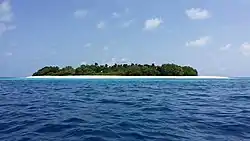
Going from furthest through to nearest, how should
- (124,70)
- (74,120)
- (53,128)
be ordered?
1. (124,70)
2. (74,120)
3. (53,128)

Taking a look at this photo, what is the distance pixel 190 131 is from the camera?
8344mm

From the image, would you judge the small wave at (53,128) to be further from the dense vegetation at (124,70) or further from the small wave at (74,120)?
the dense vegetation at (124,70)

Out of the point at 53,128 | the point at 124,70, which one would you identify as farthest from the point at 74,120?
the point at 124,70

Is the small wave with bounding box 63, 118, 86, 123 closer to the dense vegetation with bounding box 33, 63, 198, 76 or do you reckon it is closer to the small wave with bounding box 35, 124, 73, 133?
the small wave with bounding box 35, 124, 73, 133

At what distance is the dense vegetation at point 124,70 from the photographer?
109656 millimetres

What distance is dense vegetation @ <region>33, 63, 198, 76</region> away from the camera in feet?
360

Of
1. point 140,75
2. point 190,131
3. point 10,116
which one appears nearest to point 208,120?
point 190,131

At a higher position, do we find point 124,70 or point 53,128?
point 124,70

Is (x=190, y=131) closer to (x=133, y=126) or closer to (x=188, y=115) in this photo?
(x=133, y=126)

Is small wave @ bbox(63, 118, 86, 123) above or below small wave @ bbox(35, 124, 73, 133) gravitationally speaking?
above

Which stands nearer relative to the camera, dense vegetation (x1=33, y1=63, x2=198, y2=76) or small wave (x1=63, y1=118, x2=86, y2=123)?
small wave (x1=63, y1=118, x2=86, y2=123)

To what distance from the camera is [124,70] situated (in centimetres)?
11444

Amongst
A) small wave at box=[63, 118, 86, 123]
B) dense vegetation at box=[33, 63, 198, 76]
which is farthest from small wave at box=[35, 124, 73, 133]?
dense vegetation at box=[33, 63, 198, 76]

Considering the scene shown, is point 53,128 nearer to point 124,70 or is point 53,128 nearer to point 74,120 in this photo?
point 74,120
